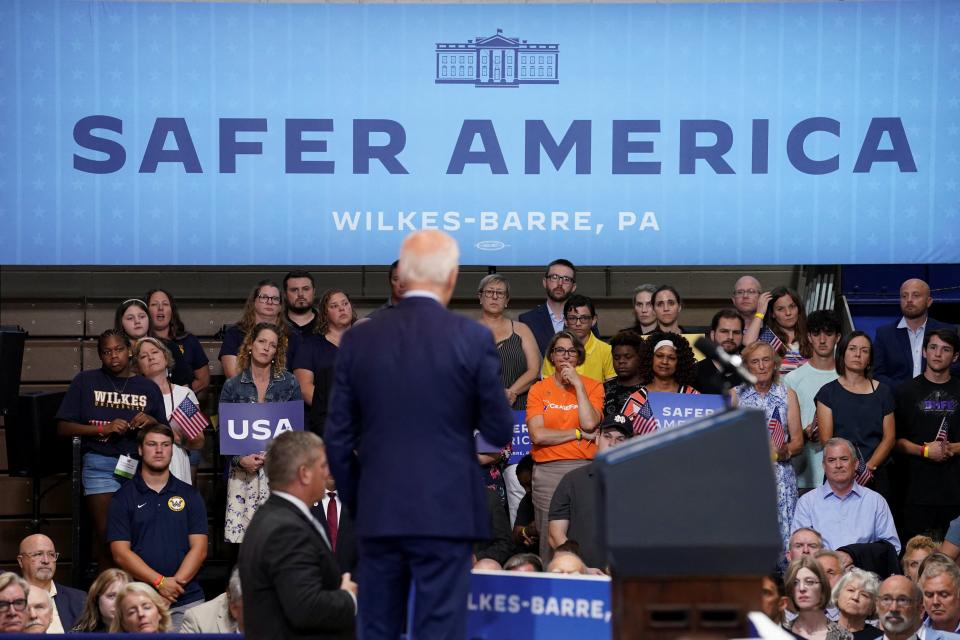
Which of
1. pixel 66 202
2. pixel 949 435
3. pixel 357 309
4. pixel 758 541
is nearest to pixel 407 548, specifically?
pixel 758 541

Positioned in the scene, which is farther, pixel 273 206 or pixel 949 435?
pixel 273 206

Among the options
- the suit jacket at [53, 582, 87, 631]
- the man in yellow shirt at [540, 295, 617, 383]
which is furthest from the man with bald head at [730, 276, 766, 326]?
the suit jacket at [53, 582, 87, 631]

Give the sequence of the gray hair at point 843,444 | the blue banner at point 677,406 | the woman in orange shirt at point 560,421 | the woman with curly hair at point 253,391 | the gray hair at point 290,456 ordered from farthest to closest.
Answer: the woman with curly hair at point 253,391 < the woman in orange shirt at point 560,421 < the gray hair at point 843,444 < the blue banner at point 677,406 < the gray hair at point 290,456

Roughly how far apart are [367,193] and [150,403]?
1.93m

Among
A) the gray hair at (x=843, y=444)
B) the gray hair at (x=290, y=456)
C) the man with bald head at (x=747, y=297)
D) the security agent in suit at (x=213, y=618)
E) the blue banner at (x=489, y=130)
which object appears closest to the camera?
the gray hair at (x=290, y=456)

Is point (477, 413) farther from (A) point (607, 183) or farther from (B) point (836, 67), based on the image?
(B) point (836, 67)

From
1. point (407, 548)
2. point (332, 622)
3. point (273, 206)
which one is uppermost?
point (273, 206)

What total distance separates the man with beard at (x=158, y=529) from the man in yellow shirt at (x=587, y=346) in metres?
2.07

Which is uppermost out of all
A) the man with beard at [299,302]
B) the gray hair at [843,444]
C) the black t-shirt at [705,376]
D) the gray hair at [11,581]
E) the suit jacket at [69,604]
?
the man with beard at [299,302]

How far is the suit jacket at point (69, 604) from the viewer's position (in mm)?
5672

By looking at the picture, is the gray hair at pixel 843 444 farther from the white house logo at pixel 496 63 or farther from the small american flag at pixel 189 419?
the small american flag at pixel 189 419

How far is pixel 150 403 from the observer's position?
6648mm

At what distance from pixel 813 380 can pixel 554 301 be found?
5.12 ft

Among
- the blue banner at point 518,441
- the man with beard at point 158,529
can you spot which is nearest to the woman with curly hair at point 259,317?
the man with beard at point 158,529
